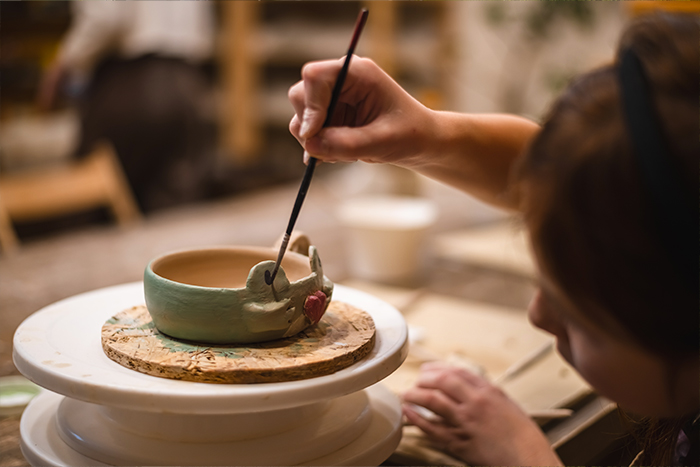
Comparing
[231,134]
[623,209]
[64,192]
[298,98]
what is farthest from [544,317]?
[231,134]

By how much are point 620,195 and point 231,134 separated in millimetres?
3800

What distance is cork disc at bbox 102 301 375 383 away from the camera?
0.60 meters

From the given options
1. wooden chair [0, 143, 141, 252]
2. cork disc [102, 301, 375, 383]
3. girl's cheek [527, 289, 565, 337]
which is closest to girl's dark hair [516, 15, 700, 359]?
girl's cheek [527, 289, 565, 337]

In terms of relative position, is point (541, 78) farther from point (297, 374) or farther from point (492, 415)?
point (297, 374)

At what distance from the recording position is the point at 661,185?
0.46m

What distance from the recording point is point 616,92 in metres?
0.51

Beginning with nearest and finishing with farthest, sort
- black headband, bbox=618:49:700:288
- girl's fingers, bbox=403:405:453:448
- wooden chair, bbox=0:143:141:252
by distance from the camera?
black headband, bbox=618:49:700:288 < girl's fingers, bbox=403:405:453:448 < wooden chair, bbox=0:143:141:252

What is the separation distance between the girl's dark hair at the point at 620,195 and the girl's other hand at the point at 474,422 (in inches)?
11.8

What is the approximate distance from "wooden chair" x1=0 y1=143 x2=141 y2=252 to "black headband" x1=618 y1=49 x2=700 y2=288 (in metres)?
2.03

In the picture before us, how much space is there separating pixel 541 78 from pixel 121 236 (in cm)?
288

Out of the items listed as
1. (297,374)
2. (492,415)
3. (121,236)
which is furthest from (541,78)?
(297,374)

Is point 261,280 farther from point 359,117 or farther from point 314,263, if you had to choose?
point 359,117

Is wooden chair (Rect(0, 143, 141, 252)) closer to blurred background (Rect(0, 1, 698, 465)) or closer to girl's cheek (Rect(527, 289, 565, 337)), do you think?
blurred background (Rect(0, 1, 698, 465))

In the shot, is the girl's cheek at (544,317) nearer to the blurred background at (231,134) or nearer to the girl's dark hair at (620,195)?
the girl's dark hair at (620,195)
